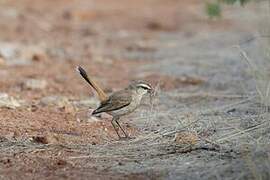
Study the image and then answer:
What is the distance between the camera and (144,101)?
10.9 meters

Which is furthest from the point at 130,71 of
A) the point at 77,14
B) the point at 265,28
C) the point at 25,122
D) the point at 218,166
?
the point at 77,14

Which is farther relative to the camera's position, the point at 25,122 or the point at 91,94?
the point at 91,94

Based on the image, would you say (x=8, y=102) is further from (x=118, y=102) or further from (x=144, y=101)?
(x=118, y=102)

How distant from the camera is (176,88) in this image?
1213 cm

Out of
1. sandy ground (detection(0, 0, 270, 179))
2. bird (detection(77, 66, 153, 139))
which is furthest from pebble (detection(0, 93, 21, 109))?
bird (detection(77, 66, 153, 139))

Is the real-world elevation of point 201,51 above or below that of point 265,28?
below

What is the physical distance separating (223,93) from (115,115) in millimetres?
→ 3065

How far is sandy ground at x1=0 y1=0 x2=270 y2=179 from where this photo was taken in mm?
7082

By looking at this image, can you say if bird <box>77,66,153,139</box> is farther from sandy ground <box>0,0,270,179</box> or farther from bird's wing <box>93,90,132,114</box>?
sandy ground <box>0,0,270,179</box>

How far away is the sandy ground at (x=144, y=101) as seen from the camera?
23.2 feet

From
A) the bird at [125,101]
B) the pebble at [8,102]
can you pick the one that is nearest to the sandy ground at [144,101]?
the pebble at [8,102]

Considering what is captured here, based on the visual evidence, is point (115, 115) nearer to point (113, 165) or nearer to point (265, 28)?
point (113, 165)

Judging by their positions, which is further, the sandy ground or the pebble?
the pebble

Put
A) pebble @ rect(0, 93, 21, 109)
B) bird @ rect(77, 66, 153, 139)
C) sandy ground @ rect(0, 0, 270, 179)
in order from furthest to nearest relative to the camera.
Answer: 1. pebble @ rect(0, 93, 21, 109)
2. bird @ rect(77, 66, 153, 139)
3. sandy ground @ rect(0, 0, 270, 179)
